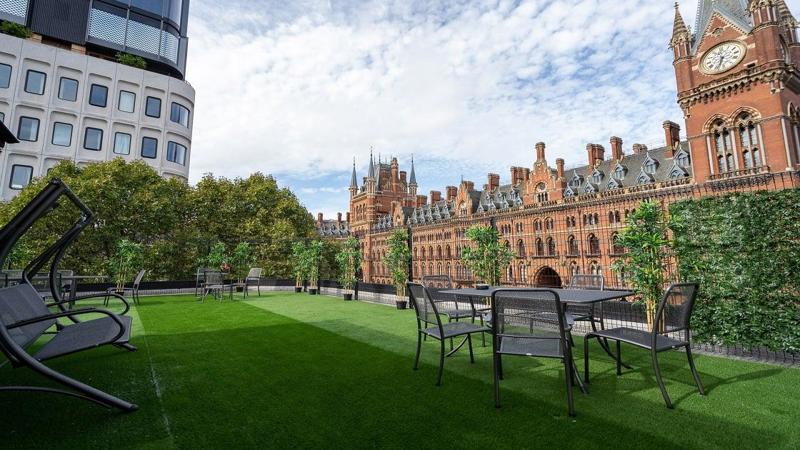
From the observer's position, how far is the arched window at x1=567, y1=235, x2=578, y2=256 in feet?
119

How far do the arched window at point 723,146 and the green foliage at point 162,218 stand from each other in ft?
106

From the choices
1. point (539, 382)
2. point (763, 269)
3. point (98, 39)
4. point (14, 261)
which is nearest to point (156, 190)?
point (14, 261)

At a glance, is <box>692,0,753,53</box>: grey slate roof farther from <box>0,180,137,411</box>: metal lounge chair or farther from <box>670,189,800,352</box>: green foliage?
<box>0,180,137,411</box>: metal lounge chair

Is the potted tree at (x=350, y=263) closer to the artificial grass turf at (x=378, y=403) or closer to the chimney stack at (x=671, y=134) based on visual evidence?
the artificial grass turf at (x=378, y=403)

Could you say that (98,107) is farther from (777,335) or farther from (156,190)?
(777,335)

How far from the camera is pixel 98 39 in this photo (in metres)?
30.7

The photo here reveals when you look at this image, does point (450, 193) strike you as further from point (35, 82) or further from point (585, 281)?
point (585, 281)

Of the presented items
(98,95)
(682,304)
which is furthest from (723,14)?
(98,95)

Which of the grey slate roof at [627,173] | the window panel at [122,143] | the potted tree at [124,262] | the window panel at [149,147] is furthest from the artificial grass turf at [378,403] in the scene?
the grey slate roof at [627,173]

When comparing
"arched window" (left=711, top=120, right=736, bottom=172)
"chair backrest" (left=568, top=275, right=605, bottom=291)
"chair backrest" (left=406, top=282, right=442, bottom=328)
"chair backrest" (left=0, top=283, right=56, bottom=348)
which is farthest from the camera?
"arched window" (left=711, top=120, right=736, bottom=172)

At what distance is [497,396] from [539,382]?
1013 mm

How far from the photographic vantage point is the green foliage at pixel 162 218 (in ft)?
66.5

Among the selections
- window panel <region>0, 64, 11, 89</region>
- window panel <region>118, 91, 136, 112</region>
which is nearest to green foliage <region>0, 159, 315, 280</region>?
window panel <region>118, 91, 136, 112</region>

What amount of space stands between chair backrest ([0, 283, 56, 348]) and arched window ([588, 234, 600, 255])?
3812 cm
